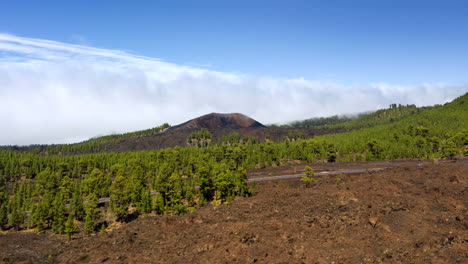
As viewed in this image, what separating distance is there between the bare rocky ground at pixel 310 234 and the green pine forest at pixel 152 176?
20252 mm

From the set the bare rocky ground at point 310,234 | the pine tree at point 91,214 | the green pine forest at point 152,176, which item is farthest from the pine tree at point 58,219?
the bare rocky ground at point 310,234

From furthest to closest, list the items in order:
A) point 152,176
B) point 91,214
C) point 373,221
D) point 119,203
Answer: point 152,176, point 119,203, point 91,214, point 373,221

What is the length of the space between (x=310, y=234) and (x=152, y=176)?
87436 millimetres

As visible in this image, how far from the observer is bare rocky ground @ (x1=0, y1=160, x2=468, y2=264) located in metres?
28.2

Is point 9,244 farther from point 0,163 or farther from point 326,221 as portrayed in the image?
point 0,163

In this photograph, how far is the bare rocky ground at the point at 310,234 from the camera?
28.2 meters

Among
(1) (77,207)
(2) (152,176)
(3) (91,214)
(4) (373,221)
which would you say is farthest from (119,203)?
(4) (373,221)

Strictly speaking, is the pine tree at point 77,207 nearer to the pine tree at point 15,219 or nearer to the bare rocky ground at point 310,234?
the pine tree at point 15,219

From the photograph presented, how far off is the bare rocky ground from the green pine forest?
20252 millimetres

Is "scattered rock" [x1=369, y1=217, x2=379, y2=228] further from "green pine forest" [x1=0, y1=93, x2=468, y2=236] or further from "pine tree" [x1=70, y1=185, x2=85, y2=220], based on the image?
"pine tree" [x1=70, y1=185, x2=85, y2=220]

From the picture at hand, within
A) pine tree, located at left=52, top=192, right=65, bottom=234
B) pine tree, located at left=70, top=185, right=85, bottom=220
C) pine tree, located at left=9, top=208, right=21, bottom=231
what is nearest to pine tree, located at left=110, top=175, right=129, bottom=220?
pine tree, located at left=70, top=185, right=85, bottom=220

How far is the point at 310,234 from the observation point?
33969mm

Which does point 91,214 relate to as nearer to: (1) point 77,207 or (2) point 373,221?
(1) point 77,207

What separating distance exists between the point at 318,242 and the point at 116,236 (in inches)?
Answer: 1057
